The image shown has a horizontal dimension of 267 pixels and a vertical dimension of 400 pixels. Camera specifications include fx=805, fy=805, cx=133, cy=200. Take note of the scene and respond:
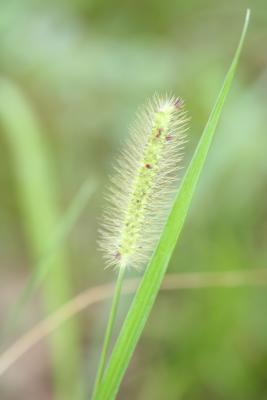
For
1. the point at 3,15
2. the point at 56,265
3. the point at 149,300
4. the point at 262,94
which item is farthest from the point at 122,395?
the point at 149,300

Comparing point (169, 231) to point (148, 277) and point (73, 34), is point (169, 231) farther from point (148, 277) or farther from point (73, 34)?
point (73, 34)

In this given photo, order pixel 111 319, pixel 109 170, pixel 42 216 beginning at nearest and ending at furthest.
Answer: pixel 111 319 < pixel 42 216 < pixel 109 170

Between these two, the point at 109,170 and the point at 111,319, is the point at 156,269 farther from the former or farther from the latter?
the point at 109,170

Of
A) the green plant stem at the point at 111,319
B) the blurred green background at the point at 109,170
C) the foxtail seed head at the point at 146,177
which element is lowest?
the green plant stem at the point at 111,319

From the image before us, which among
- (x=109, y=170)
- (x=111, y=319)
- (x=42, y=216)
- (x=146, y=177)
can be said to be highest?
(x=109, y=170)

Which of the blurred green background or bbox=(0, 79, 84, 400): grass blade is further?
the blurred green background

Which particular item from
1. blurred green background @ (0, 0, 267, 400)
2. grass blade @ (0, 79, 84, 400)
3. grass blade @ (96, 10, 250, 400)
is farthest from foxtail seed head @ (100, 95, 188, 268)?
blurred green background @ (0, 0, 267, 400)

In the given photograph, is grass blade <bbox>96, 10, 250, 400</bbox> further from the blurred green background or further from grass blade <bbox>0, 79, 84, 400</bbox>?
the blurred green background

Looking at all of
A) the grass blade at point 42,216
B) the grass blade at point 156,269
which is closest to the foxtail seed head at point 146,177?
the grass blade at point 156,269

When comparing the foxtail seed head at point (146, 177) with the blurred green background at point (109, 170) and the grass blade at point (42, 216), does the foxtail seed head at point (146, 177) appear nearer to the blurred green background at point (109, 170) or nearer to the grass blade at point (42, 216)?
the grass blade at point (42, 216)

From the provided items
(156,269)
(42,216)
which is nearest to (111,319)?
(156,269)
